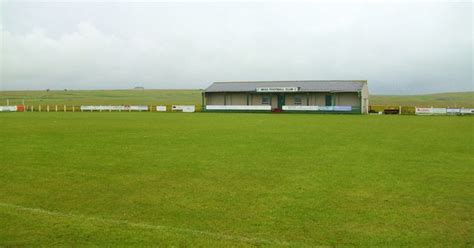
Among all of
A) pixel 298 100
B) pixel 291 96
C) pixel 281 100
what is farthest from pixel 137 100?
pixel 298 100

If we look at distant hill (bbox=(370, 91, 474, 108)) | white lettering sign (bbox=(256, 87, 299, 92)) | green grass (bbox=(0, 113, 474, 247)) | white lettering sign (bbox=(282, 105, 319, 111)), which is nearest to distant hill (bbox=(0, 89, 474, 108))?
distant hill (bbox=(370, 91, 474, 108))

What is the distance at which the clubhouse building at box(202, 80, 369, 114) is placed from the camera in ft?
163

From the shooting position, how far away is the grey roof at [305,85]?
4994 centimetres

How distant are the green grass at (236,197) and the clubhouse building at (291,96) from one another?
3499cm

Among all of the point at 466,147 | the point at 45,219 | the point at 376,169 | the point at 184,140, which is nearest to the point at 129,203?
the point at 45,219

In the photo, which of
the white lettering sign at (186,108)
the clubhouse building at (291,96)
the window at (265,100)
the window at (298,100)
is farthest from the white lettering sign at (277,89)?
the white lettering sign at (186,108)

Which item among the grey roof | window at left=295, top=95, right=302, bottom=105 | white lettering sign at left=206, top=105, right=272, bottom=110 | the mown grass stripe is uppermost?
the grey roof

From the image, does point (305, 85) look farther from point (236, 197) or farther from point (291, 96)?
point (236, 197)

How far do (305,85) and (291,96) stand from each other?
7.65 ft

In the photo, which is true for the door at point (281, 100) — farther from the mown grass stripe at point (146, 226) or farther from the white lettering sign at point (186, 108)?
the mown grass stripe at point (146, 226)

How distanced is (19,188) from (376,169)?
323 inches

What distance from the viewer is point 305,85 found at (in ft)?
174

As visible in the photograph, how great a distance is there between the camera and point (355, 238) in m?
5.93

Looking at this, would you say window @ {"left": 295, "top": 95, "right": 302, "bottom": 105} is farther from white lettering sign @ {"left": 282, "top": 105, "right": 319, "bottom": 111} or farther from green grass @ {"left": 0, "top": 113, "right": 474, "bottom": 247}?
green grass @ {"left": 0, "top": 113, "right": 474, "bottom": 247}
